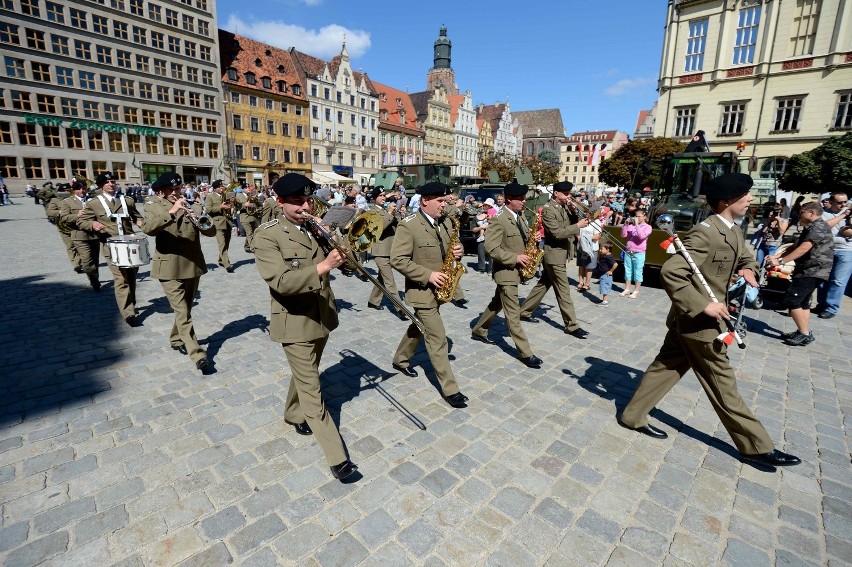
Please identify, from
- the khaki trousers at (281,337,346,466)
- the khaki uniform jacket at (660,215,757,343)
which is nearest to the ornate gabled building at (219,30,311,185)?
the khaki trousers at (281,337,346,466)

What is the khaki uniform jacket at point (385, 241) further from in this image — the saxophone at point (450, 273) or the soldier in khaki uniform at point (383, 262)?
the saxophone at point (450, 273)

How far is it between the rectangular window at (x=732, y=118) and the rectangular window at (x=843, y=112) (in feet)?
18.6

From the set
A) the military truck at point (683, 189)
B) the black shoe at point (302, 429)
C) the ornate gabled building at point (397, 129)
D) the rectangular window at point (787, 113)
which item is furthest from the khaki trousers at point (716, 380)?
the ornate gabled building at point (397, 129)

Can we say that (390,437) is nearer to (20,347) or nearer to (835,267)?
(20,347)

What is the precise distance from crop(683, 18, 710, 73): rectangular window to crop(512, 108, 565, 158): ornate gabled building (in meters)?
71.8

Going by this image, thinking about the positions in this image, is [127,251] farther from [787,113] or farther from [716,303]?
[787,113]

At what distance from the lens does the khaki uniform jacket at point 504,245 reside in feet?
18.3

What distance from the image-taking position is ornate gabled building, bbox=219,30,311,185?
45.9 meters

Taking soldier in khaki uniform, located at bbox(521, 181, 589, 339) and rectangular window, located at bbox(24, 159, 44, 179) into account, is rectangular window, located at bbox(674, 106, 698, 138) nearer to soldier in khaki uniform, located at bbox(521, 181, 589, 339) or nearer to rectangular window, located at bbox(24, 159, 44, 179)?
soldier in khaki uniform, located at bbox(521, 181, 589, 339)

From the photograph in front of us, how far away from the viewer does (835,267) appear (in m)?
8.03

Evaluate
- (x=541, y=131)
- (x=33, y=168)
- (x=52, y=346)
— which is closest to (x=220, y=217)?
(x=52, y=346)

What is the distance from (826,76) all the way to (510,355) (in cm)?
4118

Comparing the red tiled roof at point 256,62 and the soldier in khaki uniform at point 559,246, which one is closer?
the soldier in khaki uniform at point 559,246

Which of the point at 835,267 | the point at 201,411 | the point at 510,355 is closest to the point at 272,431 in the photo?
the point at 201,411
